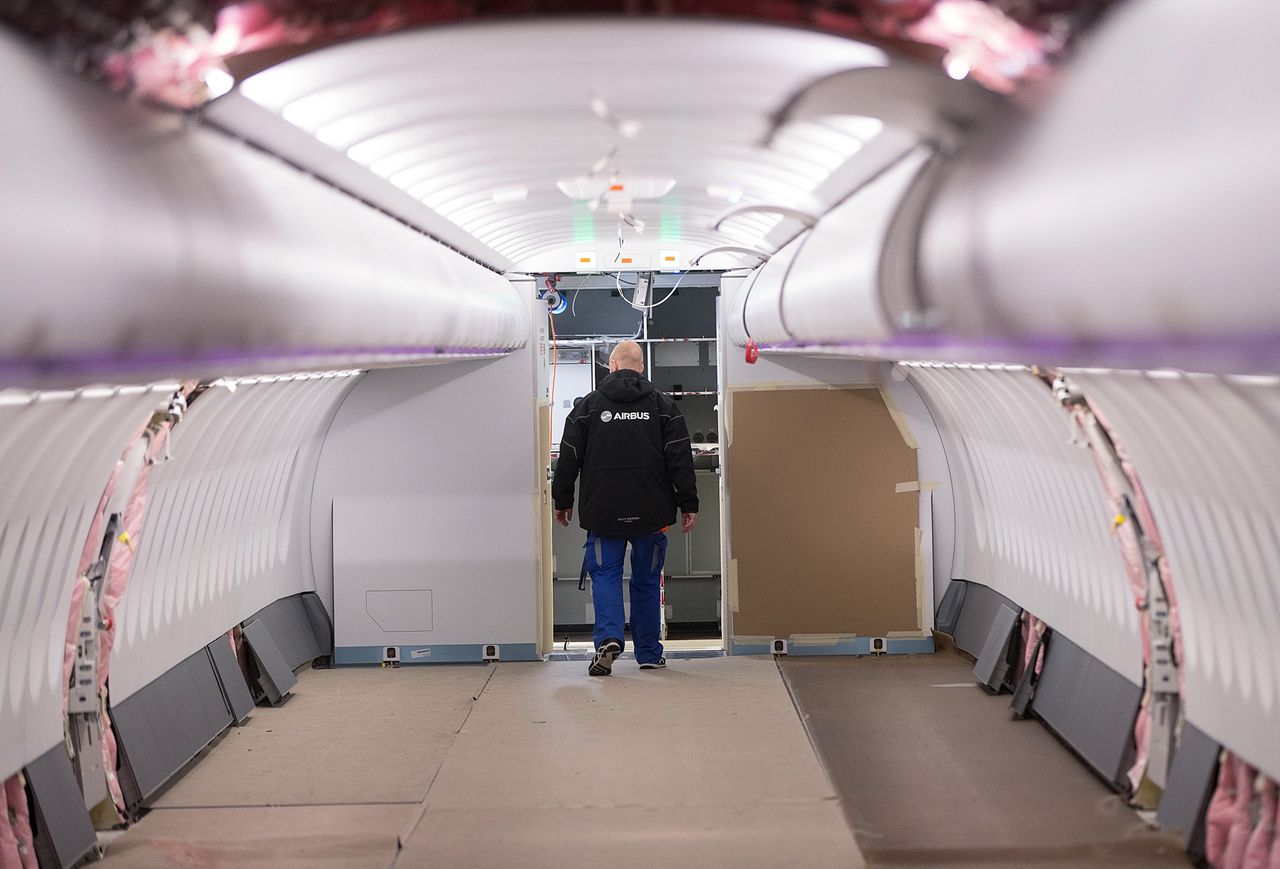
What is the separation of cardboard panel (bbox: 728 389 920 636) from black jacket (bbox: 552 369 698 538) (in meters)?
0.72

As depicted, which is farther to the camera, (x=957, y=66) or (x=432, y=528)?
(x=432, y=528)

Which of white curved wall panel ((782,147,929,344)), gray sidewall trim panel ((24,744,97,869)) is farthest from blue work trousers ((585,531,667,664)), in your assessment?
gray sidewall trim panel ((24,744,97,869))

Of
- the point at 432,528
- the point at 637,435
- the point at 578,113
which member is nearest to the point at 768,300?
the point at 578,113

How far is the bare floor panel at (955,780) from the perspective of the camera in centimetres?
489

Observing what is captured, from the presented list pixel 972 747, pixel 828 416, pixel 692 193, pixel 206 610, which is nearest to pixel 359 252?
pixel 692 193

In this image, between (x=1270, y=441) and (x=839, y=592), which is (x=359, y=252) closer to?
(x=1270, y=441)

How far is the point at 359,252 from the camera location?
3354 millimetres

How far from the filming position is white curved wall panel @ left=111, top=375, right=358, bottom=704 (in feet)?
18.7

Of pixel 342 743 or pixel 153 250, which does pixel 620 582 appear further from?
pixel 153 250

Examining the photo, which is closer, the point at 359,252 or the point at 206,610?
the point at 359,252

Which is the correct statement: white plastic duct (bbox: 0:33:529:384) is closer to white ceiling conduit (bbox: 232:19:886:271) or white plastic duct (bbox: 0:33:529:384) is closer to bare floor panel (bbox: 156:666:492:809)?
white ceiling conduit (bbox: 232:19:886:271)

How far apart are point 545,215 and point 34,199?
4305mm

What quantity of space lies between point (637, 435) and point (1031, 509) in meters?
2.38

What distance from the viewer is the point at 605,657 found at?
7.64m
